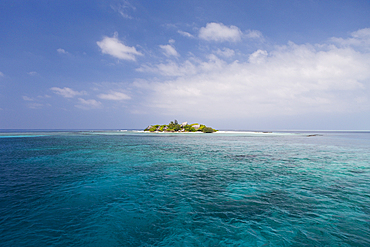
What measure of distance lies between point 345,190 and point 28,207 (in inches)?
766

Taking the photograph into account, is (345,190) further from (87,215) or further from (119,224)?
(87,215)

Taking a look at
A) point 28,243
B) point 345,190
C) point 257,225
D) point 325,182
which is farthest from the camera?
point 325,182

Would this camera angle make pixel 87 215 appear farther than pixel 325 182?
No

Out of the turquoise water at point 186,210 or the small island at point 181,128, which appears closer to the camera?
the turquoise water at point 186,210

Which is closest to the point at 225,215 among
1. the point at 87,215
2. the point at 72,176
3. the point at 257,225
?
the point at 257,225

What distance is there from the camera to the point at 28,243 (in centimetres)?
652

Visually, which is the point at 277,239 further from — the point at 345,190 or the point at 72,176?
the point at 72,176

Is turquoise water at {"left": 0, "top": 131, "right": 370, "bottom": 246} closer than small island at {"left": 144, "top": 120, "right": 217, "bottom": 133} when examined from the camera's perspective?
Yes

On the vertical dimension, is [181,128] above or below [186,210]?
above

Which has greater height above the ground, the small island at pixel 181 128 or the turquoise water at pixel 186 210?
the small island at pixel 181 128

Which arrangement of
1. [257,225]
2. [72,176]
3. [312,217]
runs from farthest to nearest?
[72,176]
[312,217]
[257,225]

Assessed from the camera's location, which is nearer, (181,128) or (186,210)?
(186,210)

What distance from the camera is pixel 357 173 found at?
1627cm

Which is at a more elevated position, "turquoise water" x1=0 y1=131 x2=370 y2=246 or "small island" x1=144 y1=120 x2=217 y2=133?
"small island" x1=144 y1=120 x2=217 y2=133
